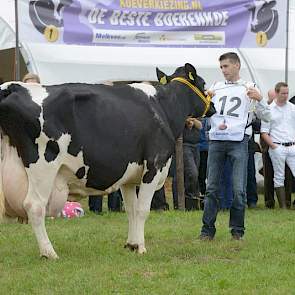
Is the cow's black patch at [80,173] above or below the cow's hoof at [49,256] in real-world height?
above

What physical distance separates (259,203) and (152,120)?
256 inches

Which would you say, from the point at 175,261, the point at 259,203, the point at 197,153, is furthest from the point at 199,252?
the point at 259,203

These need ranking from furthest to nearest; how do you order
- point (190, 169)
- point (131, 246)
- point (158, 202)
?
1. point (190, 169)
2. point (158, 202)
3. point (131, 246)

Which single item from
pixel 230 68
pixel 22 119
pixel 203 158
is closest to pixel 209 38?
pixel 203 158

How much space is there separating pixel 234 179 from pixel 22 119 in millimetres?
2767

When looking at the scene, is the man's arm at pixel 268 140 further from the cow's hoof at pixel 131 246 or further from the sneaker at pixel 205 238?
the cow's hoof at pixel 131 246

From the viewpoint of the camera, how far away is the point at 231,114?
8844 millimetres

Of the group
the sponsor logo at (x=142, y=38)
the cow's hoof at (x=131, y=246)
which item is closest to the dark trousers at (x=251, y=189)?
the sponsor logo at (x=142, y=38)

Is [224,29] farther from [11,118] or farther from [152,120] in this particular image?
[11,118]

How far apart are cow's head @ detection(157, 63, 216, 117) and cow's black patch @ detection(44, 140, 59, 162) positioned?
1837 millimetres

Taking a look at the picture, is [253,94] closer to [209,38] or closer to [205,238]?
[205,238]

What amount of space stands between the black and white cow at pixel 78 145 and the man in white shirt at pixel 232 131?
2.32 ft

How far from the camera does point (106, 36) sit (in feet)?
44.7

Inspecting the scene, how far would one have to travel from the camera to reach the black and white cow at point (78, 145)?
749 cm
